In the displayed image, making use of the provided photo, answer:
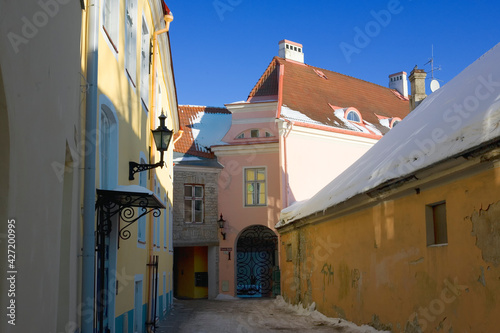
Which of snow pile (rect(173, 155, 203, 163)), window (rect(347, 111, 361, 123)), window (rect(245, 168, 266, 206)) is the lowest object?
window (rect(245, 168, 266, 206))

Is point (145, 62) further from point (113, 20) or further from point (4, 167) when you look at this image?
point (4, 167)

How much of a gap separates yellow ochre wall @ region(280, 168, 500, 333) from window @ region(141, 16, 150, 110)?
4.74 meters

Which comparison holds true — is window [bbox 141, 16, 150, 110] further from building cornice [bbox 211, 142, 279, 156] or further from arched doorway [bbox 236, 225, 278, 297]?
arched doorway [bbox 236, 225, 278, 297]

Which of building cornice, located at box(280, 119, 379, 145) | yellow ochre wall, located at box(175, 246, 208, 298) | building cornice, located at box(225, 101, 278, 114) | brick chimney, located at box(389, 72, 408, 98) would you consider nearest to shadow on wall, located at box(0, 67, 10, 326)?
building cornice, located at box(280, 119, 379, 145)

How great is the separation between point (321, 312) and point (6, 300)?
12.3m

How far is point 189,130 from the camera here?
95.3 ft

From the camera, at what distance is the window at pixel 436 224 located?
811 cm

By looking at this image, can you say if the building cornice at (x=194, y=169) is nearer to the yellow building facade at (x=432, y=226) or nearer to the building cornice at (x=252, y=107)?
the building cornice at (x=252, y=107)

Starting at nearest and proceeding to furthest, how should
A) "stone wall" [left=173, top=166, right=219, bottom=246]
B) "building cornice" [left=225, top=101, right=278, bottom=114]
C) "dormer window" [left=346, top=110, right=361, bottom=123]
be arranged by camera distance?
"stone wall" [left=173, top=166, right=219, bottom=246]
"building cornice" [left=225, top=101, right=278, bottom=114]
"dormer window" [left=346, top=110, right=361, bottom=123]

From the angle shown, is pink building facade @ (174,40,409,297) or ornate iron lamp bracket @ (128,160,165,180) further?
pink building facade @ (174,40,409,297)

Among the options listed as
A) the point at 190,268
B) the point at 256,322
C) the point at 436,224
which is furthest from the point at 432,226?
the point at 190,268

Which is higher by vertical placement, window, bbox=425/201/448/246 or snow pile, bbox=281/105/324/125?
snow pile, bbox=281/105/324/125

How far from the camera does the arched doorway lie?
87.2 ft

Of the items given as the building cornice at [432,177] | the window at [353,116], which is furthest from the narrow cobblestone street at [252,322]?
the window at [353,116]
